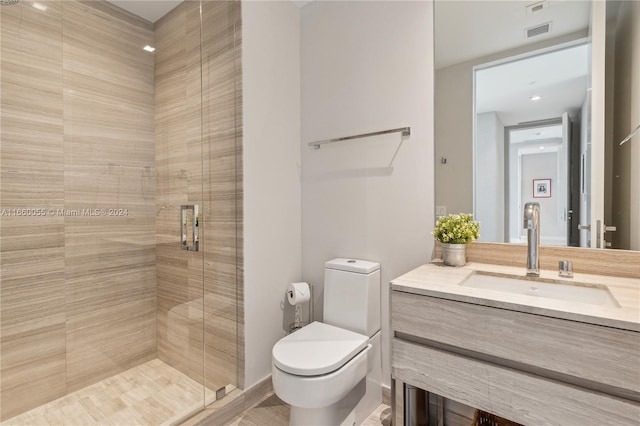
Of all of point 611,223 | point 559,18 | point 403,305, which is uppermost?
point 559,18

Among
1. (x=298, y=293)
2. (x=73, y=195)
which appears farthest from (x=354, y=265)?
(x=73, y=195)

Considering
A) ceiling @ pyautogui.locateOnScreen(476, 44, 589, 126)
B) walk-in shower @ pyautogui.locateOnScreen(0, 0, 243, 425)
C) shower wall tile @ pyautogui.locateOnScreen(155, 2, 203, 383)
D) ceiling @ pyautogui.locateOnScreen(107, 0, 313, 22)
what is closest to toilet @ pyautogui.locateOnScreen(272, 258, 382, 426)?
walk-in shower @ pyautogui.locateOnScreen(0, 0, 243, 425)

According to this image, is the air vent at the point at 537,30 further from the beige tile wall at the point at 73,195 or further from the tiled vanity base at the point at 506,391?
the beige tile wall at the point at 73,195

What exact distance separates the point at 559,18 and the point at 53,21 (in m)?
2.59

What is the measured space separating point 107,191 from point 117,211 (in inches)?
5.5

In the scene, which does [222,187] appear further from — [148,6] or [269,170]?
[148,6]

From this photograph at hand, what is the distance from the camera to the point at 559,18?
1447mm

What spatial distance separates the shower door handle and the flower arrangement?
4.46 feet

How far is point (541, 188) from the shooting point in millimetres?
1519

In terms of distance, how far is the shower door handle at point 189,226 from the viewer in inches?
75.7

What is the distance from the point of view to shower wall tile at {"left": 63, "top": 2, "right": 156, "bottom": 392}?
190cm

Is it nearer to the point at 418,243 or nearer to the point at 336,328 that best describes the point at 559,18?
the point at 418,243

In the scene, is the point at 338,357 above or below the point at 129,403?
above

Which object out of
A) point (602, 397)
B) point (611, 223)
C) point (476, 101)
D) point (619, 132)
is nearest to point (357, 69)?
point (476, 101)
